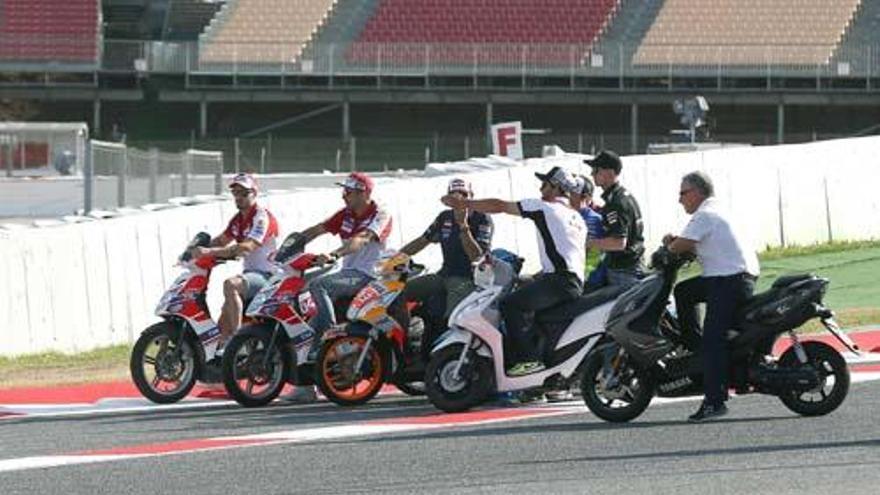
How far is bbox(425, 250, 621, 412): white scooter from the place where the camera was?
45.2 ft

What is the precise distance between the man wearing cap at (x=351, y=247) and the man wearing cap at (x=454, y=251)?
0.93ft

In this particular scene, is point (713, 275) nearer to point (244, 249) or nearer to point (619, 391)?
point (619, 391)

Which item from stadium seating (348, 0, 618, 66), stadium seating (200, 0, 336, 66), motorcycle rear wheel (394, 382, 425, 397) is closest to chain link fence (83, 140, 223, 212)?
motorcycle rear wheel (394, 382, 425, 397)

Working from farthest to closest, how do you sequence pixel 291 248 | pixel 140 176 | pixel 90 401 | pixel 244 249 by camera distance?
pixel 140 176
pixel 90 401
pixel 244 249
pixel 291 248

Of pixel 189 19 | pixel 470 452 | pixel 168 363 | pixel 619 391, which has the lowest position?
pixel 470 452

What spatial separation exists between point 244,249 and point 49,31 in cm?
3888

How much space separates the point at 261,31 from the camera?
5269cm

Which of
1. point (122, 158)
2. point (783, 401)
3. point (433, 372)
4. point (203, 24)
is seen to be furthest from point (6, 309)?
point (203, 24)

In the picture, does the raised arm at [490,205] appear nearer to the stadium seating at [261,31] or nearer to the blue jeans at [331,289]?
the blue jeans at [331,289]

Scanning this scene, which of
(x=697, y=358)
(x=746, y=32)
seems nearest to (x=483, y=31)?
(x=746, y=32)

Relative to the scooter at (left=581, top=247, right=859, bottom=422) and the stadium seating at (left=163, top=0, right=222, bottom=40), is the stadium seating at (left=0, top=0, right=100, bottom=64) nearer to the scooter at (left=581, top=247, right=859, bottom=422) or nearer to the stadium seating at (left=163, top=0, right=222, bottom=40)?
the stadium seating at (left=163, top=0, right=222, bottom=40)

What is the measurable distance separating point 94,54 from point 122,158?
20.2m

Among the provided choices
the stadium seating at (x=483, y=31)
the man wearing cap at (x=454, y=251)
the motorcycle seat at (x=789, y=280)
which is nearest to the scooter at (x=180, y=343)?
the man wearing cap at (x=454, y=251)

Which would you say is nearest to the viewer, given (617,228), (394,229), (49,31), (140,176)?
(617,228)
